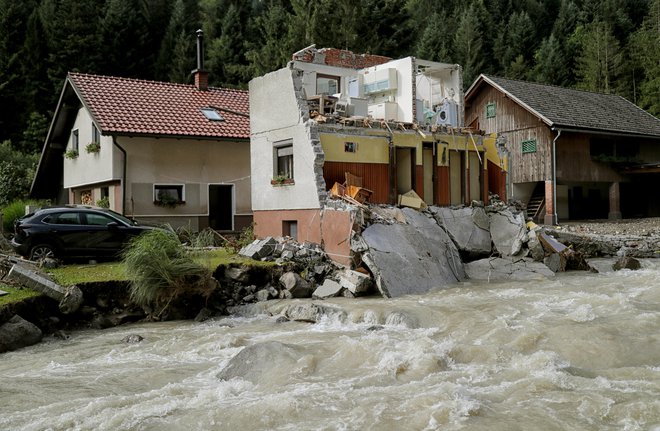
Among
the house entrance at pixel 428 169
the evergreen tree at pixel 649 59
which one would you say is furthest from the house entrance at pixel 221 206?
the evergreen tree at pixel 649 59

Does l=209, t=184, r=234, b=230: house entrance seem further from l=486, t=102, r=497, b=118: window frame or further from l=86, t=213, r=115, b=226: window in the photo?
l=486, t=102, r=497, b=118: window frame

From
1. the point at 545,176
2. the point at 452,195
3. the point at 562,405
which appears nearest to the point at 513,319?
the point at 562,405

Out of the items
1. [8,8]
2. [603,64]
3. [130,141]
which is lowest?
[130,141]

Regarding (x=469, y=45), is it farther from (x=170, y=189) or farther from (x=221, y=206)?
(x=170, y=189)

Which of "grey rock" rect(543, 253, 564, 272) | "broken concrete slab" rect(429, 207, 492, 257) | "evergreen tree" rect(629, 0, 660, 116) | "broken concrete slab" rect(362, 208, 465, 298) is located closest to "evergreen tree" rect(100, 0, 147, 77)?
"broken concrete slab" rect(429, 207, 492, 257)

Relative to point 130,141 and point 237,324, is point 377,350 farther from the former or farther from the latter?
point 130,141

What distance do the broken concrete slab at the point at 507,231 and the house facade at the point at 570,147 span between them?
1214cm

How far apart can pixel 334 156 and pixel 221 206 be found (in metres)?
7.26

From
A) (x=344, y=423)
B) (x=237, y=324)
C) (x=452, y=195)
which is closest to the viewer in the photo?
(x=344, y=423)

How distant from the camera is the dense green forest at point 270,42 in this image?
42.6 m

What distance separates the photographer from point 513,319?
11453mm

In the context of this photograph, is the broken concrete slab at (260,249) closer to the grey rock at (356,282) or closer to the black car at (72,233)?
the grey rock at (356,282)

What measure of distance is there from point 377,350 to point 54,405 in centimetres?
459

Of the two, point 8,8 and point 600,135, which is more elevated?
point 8,8
